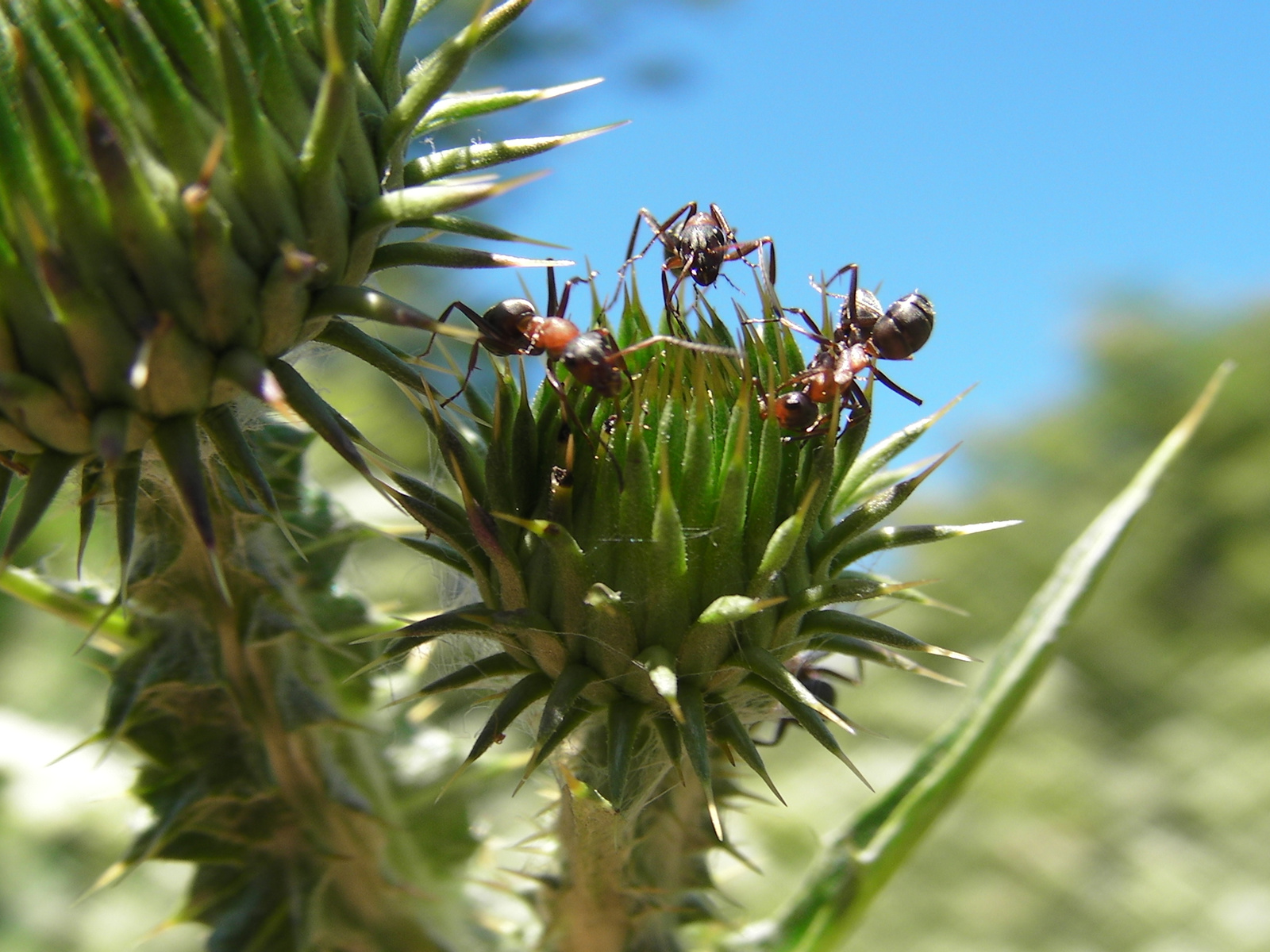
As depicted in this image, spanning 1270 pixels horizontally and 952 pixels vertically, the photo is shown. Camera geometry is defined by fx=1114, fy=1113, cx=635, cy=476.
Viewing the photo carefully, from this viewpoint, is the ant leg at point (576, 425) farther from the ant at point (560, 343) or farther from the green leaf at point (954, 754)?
the green leaf at point (954, 754)

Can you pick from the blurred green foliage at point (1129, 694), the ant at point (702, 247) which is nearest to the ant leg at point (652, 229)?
the ant at point (702, 247)

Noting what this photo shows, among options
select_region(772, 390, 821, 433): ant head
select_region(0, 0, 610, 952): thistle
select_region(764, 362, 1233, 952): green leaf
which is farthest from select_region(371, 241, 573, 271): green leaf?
select_region(764, 362, 1233, 952): green leaf

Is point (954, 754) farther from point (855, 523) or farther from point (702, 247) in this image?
point (702, 247)

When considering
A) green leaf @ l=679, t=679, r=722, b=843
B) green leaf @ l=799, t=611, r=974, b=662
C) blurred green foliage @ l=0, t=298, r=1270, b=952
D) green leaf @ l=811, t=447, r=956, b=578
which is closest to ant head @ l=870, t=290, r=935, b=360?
green leaf @ l=811, t=447, r=956, b=578

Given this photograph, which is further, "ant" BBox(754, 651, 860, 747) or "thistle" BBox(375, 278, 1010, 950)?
"ant" BBox(754, 651, 860, 747)

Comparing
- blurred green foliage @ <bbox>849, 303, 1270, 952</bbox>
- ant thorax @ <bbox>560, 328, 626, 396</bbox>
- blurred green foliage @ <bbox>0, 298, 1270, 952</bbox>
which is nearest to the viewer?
ant thorax @ <bbox>560, 328, 626, 396</bbox>

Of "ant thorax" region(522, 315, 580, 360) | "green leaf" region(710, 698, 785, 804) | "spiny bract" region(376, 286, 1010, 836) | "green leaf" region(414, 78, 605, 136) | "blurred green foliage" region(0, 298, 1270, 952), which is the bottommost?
"green leaf" region(710, 698, 785, 804)

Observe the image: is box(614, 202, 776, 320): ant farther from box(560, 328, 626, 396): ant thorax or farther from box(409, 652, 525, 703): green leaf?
box(409, 652, 525, 703): green leaf

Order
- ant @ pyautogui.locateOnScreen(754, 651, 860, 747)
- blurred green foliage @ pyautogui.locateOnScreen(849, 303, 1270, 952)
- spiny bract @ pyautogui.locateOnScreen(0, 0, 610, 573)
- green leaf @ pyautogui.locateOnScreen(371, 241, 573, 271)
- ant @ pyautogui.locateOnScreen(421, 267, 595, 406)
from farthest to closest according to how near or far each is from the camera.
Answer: blurred green foliage @ pyautogui.locateOnScreen(849, 303, 1270, 952) < ant @ pyautogui.locateOnScreen(754, 651, 860, 747) < ant @ pyautogui.locateOnScreen(421, 267, 595, 406) < green leaf @ pyautogui.locateOnScreen(371, 241, 573, 271) < spiny bract @ pyautogui.locateOnScreen(0, 0, 610, 573)

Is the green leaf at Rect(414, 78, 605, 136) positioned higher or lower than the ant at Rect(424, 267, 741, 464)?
higher
